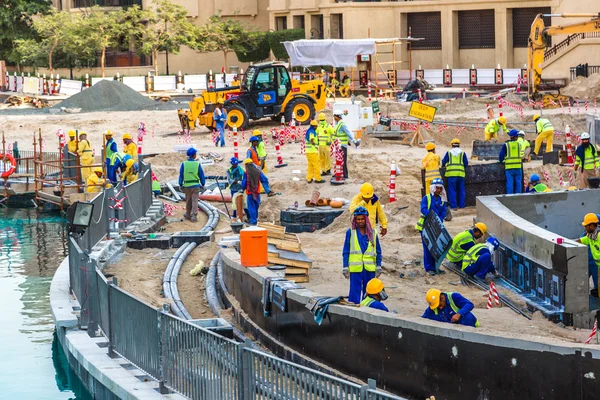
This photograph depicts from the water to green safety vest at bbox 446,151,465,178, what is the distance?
8.29 metres

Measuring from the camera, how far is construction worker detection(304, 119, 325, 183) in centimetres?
2875

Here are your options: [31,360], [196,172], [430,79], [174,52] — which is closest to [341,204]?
[196,172]

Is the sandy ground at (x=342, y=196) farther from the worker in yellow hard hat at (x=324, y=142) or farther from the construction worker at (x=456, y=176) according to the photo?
the worker in yellow hard hat at (x=324, y=142)

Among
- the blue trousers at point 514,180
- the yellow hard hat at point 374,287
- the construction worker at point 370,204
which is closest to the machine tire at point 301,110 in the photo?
the blue trousers at point 514,180

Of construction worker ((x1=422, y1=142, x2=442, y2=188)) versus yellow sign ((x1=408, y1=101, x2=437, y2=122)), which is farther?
yellow sign ((x1=408, y1=101, x2=437, y2=122))

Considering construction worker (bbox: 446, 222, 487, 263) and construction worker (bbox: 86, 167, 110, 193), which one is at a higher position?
construction worker (bbox: 86, 167, 110, 193)

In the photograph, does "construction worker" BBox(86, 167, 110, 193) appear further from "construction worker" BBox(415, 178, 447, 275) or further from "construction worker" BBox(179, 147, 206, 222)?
"construction worker" BBox(415, 178, 447, 275)

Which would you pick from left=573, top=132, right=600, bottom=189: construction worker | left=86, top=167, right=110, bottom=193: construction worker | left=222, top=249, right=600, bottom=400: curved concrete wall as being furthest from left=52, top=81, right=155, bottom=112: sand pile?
left=222, top=249, right=600, bottom=400: curved concrete wall

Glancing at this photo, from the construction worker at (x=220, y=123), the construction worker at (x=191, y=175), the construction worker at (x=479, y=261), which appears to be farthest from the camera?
the construction worker at (x=220, y=123)

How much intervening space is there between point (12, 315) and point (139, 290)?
2.53m

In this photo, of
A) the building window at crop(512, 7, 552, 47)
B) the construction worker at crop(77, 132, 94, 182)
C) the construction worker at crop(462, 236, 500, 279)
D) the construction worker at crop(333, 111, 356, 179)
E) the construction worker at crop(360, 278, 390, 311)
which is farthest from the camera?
the building window at crop(512, 7, 552, 47)

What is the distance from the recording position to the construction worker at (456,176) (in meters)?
24.4

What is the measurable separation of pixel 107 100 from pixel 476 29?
21.4 m

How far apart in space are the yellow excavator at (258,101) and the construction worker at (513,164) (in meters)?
18.4
